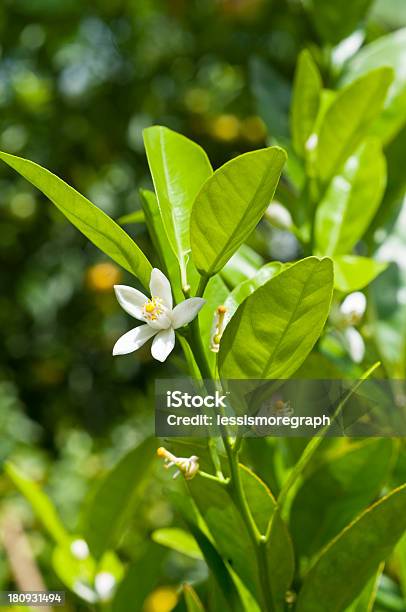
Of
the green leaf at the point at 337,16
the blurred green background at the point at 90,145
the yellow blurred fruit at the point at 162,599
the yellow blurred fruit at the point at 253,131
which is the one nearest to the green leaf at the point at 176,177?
the green leaf at the point at 337,16

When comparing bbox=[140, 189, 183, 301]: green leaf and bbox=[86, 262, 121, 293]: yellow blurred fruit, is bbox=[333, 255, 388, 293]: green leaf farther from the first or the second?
bbox=[86, 262, 121, 293]: yellow blurred fruit

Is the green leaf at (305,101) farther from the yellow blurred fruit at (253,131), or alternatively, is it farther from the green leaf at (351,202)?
the yellow blurred fruit at (253,131)

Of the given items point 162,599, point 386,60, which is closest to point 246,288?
point 386,60

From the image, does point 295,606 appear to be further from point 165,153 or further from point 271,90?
point 271,90

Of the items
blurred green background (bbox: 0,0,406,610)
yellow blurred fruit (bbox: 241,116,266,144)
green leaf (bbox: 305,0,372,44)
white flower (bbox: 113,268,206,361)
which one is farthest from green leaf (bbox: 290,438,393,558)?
yellow blurred fruit (bbox: 241,116,266,144)

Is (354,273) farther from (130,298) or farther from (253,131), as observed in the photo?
(253,131)

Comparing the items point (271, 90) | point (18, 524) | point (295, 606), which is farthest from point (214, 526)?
point (18, 524)
